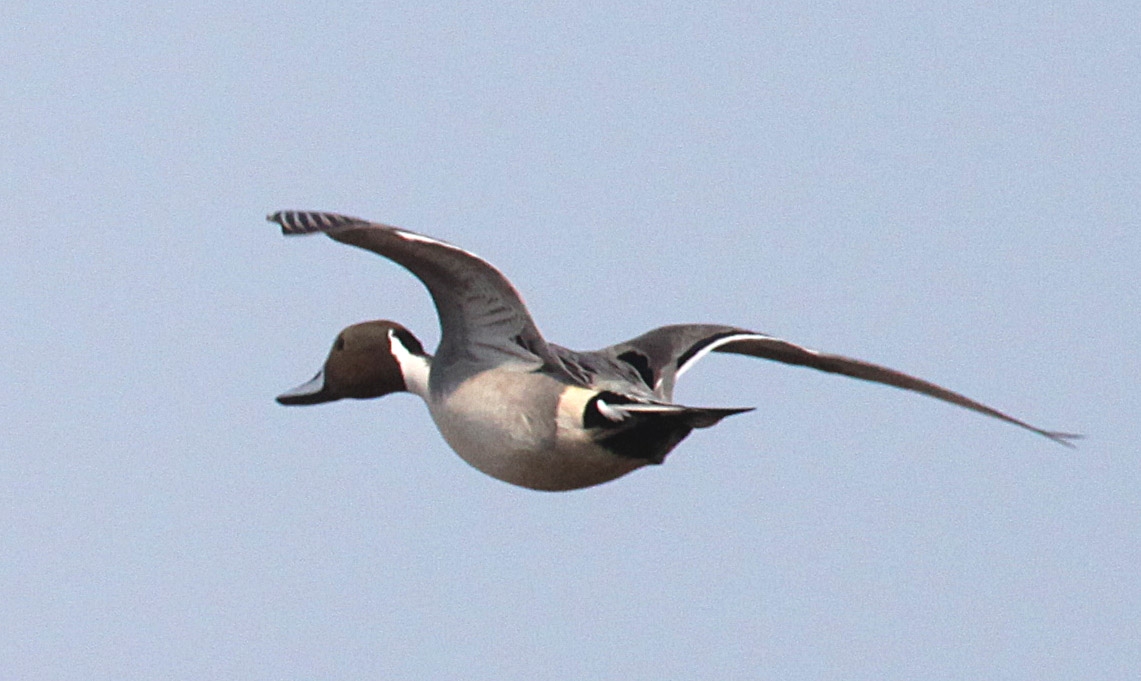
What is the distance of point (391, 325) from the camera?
333 inches

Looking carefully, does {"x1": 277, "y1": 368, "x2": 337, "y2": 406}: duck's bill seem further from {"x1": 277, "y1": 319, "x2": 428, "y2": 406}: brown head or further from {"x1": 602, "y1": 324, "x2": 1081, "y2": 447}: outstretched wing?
{"x1": 602, "y1": 324, "x2": 1081, "y2": 447}: outstretched wing

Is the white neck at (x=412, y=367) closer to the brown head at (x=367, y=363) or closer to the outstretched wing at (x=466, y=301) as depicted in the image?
the brown head at (x=367, y=363)

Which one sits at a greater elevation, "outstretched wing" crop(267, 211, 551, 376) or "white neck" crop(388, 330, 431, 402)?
"outstretched wing" crop(267, 211, 551, 376)

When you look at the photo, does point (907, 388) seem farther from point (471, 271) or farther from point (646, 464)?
point (471, 271)

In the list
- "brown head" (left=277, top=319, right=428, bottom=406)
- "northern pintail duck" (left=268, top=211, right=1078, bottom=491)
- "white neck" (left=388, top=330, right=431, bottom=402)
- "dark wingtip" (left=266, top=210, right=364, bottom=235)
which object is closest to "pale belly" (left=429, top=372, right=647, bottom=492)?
"northern pintail duck" (left=268, top=211, right=1078, bottom=491)

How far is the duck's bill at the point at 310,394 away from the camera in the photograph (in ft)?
28.5

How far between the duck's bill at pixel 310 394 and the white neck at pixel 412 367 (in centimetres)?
46

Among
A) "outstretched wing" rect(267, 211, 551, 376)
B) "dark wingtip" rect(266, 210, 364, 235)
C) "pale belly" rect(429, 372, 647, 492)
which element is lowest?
"pale belly" rect(429, 372, 647, 492)

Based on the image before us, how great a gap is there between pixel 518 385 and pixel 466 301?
0.39 metres

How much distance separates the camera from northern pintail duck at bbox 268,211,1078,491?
7.18 m

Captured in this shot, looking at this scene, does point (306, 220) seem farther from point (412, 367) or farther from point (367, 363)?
point (367, 363)

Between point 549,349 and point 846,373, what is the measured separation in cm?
171

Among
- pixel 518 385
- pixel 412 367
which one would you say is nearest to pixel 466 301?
pixel 518 385

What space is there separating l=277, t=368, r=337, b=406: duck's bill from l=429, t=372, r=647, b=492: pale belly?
1.10 metres
